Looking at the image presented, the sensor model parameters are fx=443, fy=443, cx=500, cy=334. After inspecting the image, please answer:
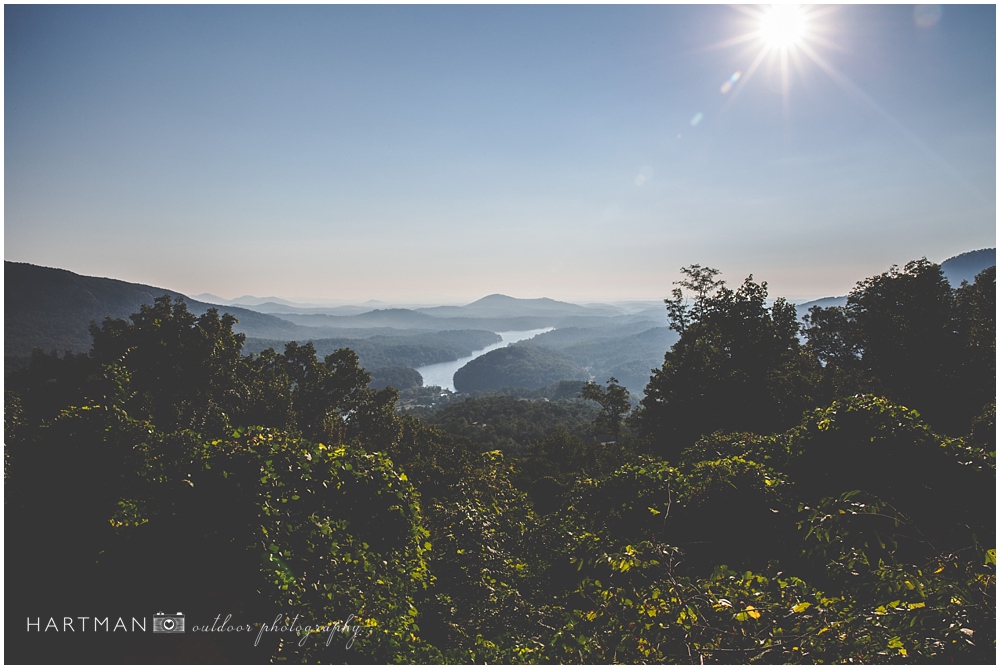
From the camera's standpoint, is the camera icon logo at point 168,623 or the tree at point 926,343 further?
the tree at point 926,343

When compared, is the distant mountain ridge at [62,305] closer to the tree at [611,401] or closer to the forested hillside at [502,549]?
the tree at [611,401]

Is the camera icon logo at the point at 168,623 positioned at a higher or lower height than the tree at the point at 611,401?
higher

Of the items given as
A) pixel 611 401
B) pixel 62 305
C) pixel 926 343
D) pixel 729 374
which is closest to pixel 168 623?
pixel 729 374

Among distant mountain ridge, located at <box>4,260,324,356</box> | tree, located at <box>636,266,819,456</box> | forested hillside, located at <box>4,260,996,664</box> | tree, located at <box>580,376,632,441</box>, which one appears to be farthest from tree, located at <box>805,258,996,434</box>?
distant mountain ridge, located at <box>4,260,324,356</box>

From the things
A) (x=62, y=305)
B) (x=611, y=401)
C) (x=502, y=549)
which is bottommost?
(x=611, y=401)

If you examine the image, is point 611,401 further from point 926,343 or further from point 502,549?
point 502,549

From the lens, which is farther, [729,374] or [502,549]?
[729,374]

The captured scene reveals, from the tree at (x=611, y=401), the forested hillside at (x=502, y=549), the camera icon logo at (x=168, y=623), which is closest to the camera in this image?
the forested hillside at (x=502, y=549)

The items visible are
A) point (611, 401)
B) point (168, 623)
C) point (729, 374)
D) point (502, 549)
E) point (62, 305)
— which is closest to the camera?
point (168, 623)

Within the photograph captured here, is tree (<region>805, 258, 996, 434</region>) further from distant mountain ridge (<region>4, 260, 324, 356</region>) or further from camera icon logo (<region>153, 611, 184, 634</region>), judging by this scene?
distant mountain ridge (<region>4, 260, 324, 356</region>)

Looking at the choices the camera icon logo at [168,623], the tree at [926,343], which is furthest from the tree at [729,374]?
the camera icon logo at [168,623]
